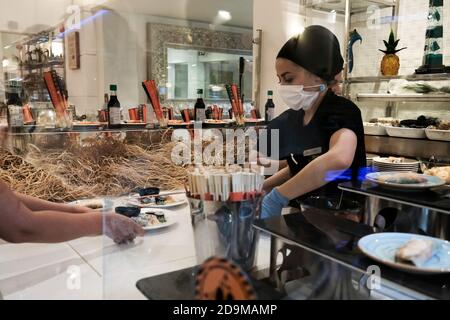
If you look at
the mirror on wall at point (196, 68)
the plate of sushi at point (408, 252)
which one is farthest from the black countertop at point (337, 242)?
the mirror on wall at point (196, 68)

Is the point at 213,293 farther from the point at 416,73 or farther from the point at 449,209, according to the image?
the point at 416,73

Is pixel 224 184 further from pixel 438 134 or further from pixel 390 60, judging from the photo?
pixel 390 60

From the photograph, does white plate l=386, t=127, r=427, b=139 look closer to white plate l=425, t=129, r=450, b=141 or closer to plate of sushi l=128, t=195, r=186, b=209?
white plate l=425, t=129, r=450, b=141

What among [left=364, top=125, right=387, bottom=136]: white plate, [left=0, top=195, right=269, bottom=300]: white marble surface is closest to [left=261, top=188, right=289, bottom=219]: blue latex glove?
[left=0, top=195, right=269, bottom=300]: white marble surface

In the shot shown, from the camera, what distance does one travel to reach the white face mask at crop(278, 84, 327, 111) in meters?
1.08

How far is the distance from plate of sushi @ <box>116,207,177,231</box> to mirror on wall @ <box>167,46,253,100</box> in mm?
2511

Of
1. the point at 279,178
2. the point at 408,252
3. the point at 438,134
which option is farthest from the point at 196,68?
the point at 408,252

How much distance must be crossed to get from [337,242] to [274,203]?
0.23 m

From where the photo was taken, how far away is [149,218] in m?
1.00

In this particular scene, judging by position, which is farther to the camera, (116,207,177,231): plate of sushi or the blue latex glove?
(116,207,177,231): plate of sushi

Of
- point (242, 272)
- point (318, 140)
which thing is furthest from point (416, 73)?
point (242, 272)

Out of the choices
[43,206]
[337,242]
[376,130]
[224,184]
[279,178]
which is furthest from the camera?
[376,130]

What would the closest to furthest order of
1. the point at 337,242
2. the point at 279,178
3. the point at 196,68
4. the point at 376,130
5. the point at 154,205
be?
the point at 337,242, the point at 279,178, the point at 154,205, the point at 376,130, the point at 196,68
